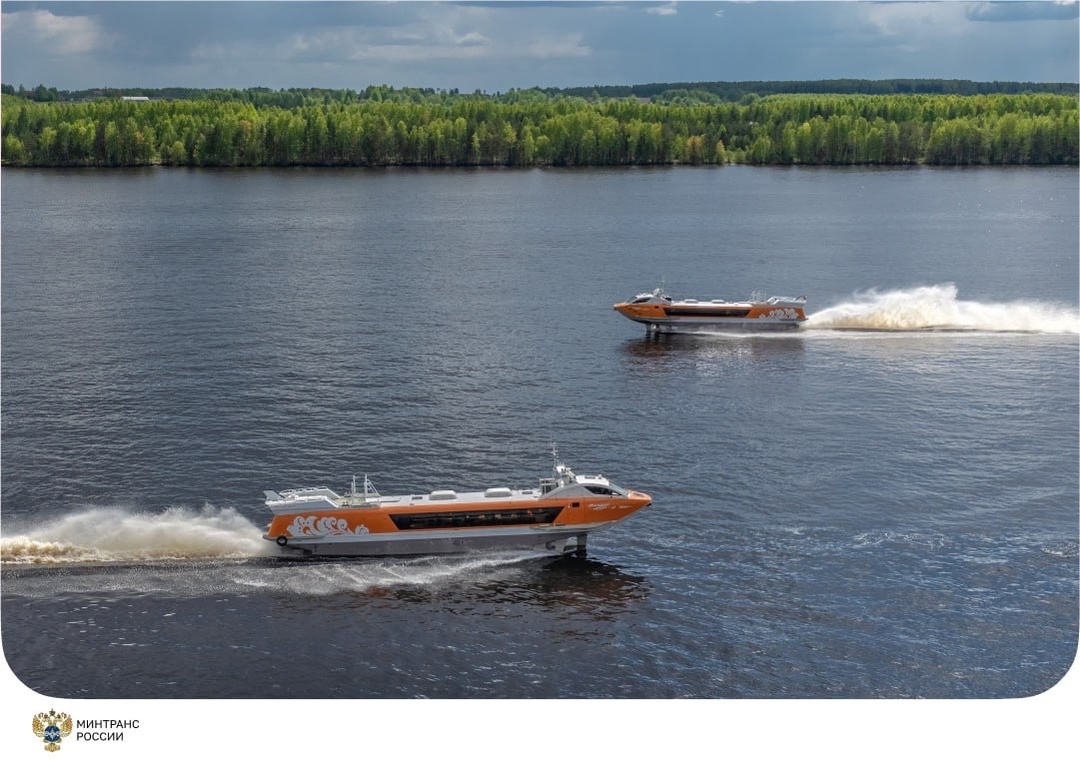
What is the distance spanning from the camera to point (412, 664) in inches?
2788

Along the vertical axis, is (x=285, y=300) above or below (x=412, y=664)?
above

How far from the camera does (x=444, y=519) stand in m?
84.8

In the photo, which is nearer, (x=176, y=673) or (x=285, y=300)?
(x=176, y=673)

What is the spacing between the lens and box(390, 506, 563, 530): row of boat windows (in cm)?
8475

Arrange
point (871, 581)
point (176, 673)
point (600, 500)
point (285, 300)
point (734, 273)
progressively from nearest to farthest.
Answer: point (176, 673) < point (871, 581) < point (600, 500) < point (285, 300) < point (734, 273)

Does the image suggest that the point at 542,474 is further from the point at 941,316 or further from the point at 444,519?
the point at 941,316

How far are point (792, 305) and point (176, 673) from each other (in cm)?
10299

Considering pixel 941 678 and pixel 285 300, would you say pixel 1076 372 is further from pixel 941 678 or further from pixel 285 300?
pixel 285 300

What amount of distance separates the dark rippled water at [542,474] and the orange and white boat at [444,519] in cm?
178

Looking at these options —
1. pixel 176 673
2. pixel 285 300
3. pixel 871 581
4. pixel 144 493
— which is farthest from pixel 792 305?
pixel 176 673

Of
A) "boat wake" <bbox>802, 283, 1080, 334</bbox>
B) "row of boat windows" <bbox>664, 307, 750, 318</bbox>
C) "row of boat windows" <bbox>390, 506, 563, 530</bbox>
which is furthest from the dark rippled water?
"row of boat windows" <bbox>664, 307, 750, 318</bbox>

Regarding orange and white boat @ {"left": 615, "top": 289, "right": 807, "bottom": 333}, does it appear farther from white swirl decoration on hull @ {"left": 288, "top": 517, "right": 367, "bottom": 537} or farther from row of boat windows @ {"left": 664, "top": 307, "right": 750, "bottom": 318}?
white swirl decoration on hull @ {"left": 288, "top": 517, "right": 367, "bottom": 537}
